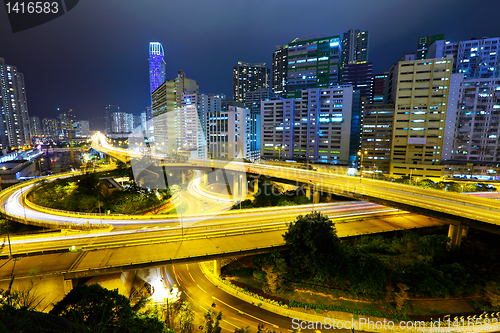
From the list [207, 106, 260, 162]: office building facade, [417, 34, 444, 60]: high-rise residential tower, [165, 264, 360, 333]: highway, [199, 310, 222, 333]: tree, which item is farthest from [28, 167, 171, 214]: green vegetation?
[417, 34, 444, 60]: high-rise residential tower

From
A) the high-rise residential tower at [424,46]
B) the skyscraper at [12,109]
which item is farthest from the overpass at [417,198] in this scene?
the skyscraper at [12,109]

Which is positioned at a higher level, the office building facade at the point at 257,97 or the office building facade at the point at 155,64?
the office building facade at the point at 155,64

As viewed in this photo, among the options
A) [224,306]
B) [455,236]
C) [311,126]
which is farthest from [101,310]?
[311,126]

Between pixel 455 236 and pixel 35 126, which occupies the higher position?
pixel 35 126

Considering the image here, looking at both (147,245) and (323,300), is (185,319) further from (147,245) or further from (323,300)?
(323,300)

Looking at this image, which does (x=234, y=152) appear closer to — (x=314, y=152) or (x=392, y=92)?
(x=314, y=152)

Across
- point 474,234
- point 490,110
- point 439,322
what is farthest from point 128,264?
point 490,110

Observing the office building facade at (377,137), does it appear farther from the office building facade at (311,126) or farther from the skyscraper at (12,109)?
the skyscraper at (12,109)
